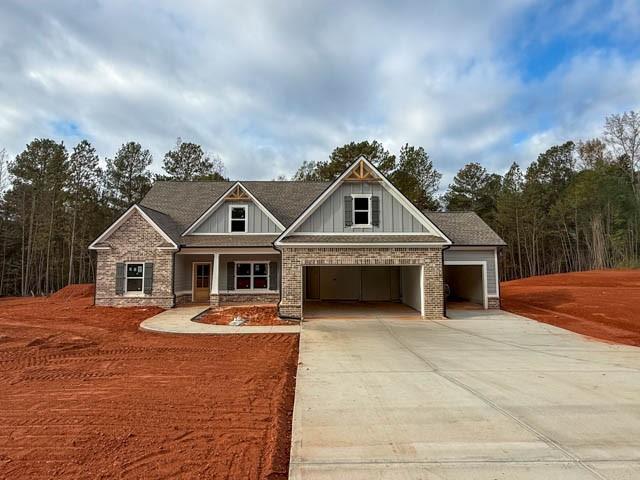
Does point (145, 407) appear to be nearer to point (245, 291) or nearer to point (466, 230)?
point (245, 291)

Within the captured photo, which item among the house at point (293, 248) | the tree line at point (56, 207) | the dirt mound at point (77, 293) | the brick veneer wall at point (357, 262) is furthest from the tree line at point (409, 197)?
the brick veneer wall at point (357, 262)

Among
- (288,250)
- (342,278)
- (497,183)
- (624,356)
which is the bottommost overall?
(624,356)

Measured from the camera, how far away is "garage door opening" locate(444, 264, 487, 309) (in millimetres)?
17812

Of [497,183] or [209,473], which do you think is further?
[497,183]

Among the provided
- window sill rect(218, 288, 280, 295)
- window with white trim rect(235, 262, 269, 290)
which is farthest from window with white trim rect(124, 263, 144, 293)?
window with white trim rect(235, 262, 269, 290)

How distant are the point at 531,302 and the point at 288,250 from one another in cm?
1403

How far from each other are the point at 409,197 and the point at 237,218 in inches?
934

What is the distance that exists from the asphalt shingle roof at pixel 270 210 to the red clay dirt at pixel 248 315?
2989 millimetres

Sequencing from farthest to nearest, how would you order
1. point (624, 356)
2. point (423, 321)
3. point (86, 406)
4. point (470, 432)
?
1. point (423, 321)
2. point (624, 356)
3. point (86, 406)
4. point (470, 432)

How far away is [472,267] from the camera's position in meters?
19.0

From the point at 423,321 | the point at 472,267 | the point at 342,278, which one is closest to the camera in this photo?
the point at 423,321

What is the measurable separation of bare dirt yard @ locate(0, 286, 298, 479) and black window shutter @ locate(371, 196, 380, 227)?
A: 6392 millimetres

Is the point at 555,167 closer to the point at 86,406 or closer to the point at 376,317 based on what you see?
the point at 376,317

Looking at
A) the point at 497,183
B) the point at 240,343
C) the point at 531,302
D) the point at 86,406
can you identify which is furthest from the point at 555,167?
the point at 86,406
